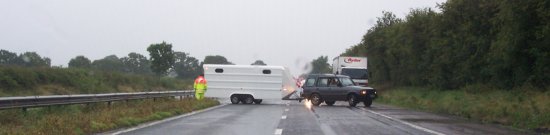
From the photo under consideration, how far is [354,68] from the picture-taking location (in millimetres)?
46188

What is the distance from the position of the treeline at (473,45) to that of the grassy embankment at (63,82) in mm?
23818

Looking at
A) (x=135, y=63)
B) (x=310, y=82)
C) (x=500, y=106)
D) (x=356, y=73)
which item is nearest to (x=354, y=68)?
(x=356, y=73)

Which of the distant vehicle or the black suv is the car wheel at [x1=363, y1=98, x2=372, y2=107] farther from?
the distant vehicle

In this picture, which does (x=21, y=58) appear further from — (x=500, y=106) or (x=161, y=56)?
(x=500, y=106)

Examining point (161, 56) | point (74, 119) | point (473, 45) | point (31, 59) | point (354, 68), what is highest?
point (31, 59)

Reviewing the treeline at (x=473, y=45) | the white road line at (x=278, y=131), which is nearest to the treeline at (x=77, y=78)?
the treeline at (x=473, y=45)

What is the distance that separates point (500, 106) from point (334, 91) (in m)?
10.4

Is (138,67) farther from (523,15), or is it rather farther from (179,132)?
(179,132)

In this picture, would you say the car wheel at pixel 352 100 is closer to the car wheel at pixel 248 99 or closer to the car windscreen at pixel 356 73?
the car wheel at pixel 248 99

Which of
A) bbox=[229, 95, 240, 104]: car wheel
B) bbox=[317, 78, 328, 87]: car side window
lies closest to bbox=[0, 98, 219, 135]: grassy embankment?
bbox=[229, 95, 240, 104]: car wheel

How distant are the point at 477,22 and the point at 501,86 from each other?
16.2 feet

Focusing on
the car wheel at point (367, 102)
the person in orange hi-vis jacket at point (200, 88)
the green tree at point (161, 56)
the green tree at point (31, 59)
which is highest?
the green tree at point (31, 59)

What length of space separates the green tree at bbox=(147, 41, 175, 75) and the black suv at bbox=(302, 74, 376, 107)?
33.9 meters

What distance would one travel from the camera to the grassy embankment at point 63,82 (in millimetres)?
40000
